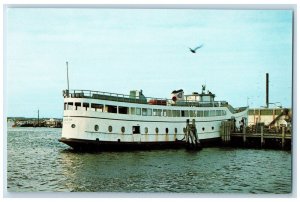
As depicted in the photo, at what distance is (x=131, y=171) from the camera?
809 cm

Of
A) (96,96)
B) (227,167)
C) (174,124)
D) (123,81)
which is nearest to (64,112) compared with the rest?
(96,96)

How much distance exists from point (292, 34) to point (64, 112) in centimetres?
422

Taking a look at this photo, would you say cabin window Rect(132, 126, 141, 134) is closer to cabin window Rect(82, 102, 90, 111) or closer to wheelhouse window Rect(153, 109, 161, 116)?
wheelhouse window Rect(153, 109, 161, 116)

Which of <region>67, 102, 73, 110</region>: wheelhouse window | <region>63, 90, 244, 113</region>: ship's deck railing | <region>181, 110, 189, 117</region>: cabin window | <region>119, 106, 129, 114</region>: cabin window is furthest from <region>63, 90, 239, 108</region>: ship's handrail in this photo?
<region>119, 106, 129, 114</region>: cabin window

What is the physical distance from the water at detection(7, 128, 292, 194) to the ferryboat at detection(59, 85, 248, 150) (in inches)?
18.3

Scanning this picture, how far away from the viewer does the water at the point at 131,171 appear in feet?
24.0

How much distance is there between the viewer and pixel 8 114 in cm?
725

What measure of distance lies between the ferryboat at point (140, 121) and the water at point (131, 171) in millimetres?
466

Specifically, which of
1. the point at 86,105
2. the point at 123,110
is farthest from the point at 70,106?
the point at 123,110

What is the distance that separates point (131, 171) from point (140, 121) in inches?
97.8

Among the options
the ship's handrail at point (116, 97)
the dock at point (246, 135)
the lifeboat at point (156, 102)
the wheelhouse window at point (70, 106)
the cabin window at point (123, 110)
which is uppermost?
the ship's handrail at point (116, 97)

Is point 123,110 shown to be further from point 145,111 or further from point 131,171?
point 131,171

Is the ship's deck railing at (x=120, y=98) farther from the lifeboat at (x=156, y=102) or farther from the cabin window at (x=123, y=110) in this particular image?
the cabin window at (x=123, y=110)

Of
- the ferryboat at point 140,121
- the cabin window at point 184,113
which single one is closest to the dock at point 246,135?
the ferryboat at point 140,121
